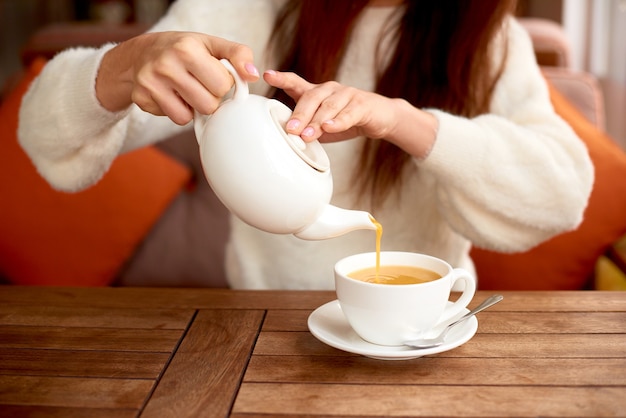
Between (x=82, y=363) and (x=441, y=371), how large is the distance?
0.37 meters

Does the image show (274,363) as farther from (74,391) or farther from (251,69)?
(251,69)

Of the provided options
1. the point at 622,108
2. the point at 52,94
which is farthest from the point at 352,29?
the point at 622,108

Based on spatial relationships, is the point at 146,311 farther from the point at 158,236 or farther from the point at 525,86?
the point at 158,236

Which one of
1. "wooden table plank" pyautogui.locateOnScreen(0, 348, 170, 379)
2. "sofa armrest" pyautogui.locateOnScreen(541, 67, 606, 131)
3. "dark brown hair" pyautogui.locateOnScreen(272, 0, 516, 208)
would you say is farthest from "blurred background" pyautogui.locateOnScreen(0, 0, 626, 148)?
"wooden table plank" pyautogui.locateOnScreen(0, 348, 170, 379)

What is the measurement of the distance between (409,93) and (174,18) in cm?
43

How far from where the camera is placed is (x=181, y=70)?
0.85 metres

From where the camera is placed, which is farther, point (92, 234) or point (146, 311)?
point (92, 234)

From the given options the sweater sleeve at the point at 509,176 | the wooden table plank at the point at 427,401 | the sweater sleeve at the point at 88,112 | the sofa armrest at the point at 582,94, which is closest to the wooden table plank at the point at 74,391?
the wooden table plank at the point at 427,401

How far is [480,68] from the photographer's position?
1303 millimetres

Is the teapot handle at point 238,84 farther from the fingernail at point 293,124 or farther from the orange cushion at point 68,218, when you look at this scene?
the orange cushion at point 68,218

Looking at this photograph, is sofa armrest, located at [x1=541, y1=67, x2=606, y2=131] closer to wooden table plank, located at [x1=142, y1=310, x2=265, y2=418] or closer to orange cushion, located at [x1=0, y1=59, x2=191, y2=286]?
orange cushion, located at [x1=0, y1=59, x2=191, y2=286]

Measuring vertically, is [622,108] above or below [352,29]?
below

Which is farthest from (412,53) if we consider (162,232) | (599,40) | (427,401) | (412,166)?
(599,40)

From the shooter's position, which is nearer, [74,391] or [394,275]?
[74,391]
